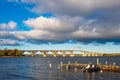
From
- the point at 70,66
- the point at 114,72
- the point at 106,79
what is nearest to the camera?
the point at 106,79

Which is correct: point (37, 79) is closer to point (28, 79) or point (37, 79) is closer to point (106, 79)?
point (28, 79)

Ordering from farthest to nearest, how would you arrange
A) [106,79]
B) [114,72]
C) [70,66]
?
[70,66] → [114,72] → [106,79]

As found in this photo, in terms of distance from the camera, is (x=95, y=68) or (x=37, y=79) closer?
(x=37, y=79)

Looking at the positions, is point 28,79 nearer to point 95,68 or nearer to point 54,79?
point 54,79

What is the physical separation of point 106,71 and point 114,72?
14.6 ft

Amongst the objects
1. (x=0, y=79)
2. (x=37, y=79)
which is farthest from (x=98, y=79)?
(x=0, y=79)

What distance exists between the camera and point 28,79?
75.9 metres

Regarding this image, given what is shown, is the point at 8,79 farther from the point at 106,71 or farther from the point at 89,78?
the point at 106,71

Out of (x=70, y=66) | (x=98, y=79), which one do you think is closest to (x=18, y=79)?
(x=98, y=79)

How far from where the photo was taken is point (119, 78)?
251ft

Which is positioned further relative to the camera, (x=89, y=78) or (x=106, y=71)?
(x=106, y=71)

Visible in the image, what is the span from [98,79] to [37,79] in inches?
711

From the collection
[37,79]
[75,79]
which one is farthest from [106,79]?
[37,79]

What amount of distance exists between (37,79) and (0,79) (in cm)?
1137
